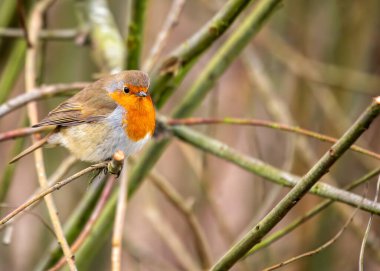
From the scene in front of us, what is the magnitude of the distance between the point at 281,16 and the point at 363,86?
93 cm

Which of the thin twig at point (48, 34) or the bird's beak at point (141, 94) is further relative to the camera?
the thin twig at point (48, 34)

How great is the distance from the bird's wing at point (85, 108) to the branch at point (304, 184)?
4.19ft

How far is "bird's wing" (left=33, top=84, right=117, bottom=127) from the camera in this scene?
2.96 meters

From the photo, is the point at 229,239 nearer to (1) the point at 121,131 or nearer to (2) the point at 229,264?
(1) the point at 121,131

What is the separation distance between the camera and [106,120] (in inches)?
114

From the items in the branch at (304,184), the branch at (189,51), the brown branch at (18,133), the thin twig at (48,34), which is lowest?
the branch at (304,184)

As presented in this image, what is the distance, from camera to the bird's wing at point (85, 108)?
2957 mm

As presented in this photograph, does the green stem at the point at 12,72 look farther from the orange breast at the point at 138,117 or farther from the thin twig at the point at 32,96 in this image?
the orange breast at the point at 138,117

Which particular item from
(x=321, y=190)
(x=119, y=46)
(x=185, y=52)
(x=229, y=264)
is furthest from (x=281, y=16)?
(x=229, y=264)

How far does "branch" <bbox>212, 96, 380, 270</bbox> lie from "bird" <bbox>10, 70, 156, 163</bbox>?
98cm

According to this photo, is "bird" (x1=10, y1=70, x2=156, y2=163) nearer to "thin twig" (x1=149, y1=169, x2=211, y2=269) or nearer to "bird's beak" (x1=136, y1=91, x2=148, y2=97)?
"bird's beak" (x1=136, y1=91, x2=148, y2=97)

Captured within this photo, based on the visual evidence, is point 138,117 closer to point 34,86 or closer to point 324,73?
point 34,86

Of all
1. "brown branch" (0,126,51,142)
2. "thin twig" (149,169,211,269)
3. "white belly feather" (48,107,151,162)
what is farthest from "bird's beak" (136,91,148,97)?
"thin twig" (149,169,211,269)

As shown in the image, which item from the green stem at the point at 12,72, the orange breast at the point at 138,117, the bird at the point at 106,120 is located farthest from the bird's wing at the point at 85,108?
the green stem at the point at 12,72
